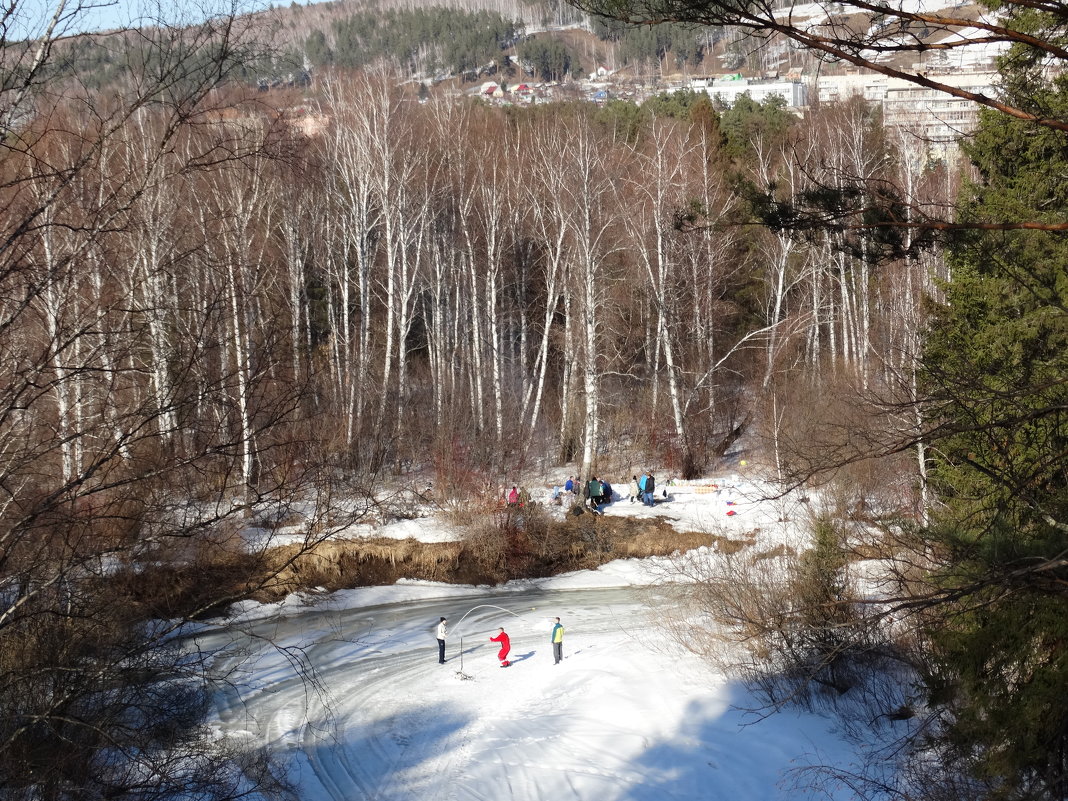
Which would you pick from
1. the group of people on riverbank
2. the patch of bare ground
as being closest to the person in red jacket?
the group of people on riverbank

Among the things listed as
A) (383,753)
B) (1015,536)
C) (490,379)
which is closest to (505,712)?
(383,753)

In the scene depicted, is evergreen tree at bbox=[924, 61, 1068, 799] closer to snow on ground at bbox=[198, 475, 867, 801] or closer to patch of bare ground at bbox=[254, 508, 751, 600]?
snow on ground at bbox=[198, 475, 867, 801]

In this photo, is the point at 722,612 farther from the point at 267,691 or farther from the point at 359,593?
the point at 359,593

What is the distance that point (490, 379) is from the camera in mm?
31969

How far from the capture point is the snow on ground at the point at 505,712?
40.9 ft

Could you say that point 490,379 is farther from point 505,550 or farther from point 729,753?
point 729,753

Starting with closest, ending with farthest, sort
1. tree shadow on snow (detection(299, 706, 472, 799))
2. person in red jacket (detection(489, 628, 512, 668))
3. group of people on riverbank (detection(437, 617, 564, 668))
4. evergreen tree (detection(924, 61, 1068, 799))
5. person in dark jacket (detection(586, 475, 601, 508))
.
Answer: evergreen tree (detection(924, 61, 1068, 799))
tree shadow on snow (detection(299, 706, 472, 799))
group of people on riverbank (detection(437, 617, 564, 668))
person in red jacket (detection(489, 628, 512, 668))
person in dark jacket (detection(586, 475, 601, 508))

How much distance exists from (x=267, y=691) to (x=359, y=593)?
19.7ft

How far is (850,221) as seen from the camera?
24.6 feet

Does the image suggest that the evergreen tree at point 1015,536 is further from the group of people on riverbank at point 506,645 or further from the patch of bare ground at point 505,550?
the patch of bare ground at point 505,550

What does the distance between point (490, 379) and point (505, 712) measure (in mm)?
18005

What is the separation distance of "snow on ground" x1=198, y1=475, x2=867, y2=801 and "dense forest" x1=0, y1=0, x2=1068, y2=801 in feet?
3.46

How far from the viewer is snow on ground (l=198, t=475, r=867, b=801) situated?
1245 cm

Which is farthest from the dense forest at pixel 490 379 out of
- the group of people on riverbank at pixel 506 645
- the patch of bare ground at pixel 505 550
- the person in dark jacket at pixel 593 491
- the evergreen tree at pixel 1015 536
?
the group of people on riverbank at pixel 506 645
